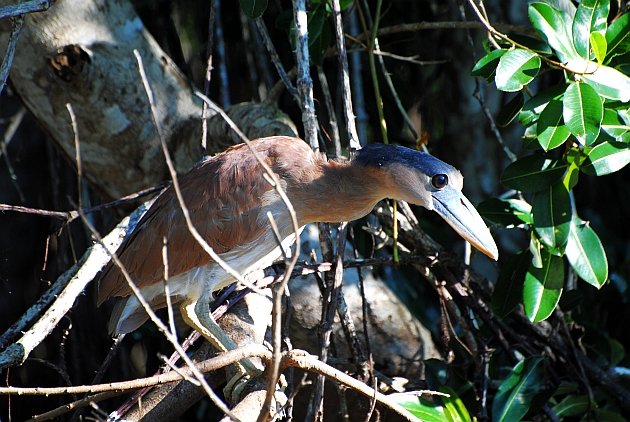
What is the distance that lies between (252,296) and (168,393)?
0.42m

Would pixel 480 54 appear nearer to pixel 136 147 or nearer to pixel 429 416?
pixel 136 147

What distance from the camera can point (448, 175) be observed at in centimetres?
216

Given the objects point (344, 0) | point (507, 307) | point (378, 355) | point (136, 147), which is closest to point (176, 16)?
point (136, 147)

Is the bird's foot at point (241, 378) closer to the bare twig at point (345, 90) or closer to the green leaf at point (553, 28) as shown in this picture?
the bare twig at point (345, 90)

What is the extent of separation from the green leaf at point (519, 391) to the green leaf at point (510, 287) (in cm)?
22

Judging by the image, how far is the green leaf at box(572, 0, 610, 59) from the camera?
210cm

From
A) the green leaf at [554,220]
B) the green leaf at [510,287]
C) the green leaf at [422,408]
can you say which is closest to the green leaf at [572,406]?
the green leaf at [510,287]

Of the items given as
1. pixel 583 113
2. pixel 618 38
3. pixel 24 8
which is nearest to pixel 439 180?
pixel 583 113

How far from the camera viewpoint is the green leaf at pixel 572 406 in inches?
106

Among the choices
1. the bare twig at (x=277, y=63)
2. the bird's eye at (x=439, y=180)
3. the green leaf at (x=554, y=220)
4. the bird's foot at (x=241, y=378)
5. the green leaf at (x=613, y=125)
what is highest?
the bare twig at (x=277, y=63)

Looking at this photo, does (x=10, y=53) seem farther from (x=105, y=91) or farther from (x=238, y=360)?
(x=238, y=360)

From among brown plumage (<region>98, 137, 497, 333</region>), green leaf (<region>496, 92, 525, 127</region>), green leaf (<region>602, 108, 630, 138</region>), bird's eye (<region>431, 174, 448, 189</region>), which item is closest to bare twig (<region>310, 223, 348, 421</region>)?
brown plumage (<region>98, 137, 497, 333</region>)

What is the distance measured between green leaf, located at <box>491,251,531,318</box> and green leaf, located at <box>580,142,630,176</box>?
42 centimetres

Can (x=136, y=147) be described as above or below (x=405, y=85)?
below
